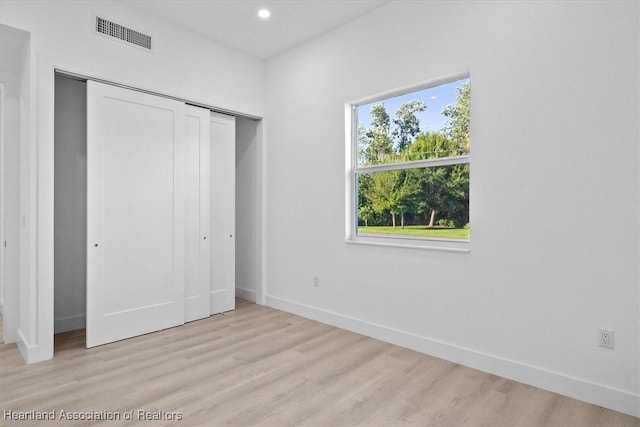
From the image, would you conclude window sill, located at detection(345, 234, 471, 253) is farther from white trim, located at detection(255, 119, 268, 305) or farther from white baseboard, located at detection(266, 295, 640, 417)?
white trim, located at detection(255, 119, 268, 305)

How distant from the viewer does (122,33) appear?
134 inches

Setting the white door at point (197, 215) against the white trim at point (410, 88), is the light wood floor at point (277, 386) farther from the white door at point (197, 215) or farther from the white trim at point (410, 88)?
the white trim at point (410, 88)

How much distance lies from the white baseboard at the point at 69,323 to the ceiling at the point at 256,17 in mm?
3100

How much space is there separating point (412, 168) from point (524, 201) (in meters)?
1.00

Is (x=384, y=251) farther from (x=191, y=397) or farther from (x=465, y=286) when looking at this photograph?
(x=191, y=397)

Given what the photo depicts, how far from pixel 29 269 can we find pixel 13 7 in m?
2.01

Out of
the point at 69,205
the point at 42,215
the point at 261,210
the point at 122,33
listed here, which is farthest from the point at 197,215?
the point at 122,33

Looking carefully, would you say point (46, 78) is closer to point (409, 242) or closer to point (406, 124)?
point (406, 124)

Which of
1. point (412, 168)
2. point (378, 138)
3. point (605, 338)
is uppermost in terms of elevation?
point (378, 138)

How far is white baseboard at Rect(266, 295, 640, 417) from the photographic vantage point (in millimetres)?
2203

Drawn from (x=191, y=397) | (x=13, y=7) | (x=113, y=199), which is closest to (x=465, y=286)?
(x=191, y=397)

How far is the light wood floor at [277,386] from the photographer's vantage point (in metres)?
2.13

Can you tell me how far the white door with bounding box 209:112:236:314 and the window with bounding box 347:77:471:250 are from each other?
5.02 ft

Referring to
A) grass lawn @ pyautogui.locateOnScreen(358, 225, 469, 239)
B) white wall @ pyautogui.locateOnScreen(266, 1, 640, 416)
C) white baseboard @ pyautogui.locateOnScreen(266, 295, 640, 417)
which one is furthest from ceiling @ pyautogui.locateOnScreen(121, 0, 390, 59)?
white baseboard @ pyautogui.locateOnScreen(266, 295, 640, 417)
